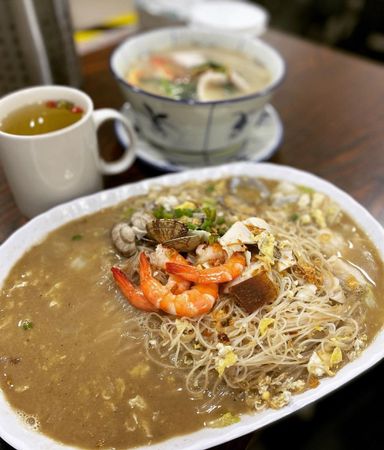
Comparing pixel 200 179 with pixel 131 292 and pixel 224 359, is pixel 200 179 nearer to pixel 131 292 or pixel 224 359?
pixel 131 292

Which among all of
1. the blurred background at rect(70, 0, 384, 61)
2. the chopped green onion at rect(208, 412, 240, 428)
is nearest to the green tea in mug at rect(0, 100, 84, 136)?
the chopped green onion at rect(208, 412, 240, 428)

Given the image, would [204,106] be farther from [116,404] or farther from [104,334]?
[116,404]

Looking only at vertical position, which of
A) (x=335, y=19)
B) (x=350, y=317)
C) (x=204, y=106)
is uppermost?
(x=204, y=106)

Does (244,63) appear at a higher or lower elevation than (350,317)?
higher

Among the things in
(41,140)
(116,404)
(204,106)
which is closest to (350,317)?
(116,404)

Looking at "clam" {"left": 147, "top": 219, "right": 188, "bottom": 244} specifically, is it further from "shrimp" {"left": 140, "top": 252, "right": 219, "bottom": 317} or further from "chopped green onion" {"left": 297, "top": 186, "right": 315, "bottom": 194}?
"chopped green onion" {"left": 297, "top": 186, "right": 315, "bottom": 194}

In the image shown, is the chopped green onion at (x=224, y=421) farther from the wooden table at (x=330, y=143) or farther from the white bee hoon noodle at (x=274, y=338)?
the wooden table at (x=330, y=143)
